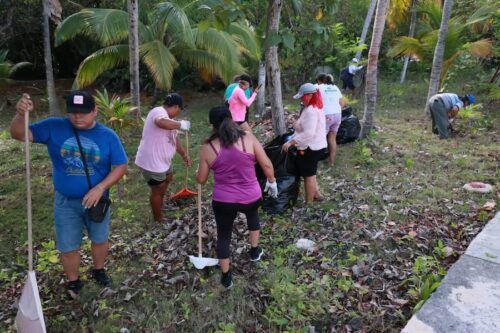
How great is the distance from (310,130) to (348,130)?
322 centimetres

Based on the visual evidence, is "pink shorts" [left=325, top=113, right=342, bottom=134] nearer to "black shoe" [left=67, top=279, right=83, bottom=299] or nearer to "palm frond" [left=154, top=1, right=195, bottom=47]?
"black shoe" [left=67, top=279, right=83, bottom=299]

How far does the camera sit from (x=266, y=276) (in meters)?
4.03

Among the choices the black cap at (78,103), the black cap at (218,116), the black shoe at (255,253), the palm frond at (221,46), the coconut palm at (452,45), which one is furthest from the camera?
the palm frond at (221,46)

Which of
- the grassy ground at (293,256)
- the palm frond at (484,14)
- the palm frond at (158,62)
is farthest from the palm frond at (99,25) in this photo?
the palm frond at (484,14)

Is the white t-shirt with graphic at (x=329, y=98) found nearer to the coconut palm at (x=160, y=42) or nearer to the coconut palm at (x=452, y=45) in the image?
the coconut palm at (x=160, y=42)

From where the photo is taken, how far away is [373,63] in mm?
7641

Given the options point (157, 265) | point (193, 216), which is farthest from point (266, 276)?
point (193, 216)

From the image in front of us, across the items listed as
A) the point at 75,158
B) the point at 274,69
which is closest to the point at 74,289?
the point at 75,158

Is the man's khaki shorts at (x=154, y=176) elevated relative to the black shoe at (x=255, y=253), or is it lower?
elevated

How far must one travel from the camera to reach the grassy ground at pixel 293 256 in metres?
3.56

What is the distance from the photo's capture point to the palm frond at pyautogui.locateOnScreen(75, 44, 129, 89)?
36.5ft

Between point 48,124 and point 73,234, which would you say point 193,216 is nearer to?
point 73,234

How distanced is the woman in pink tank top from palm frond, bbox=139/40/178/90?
747cm

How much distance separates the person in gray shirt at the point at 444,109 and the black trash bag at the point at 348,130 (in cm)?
173
